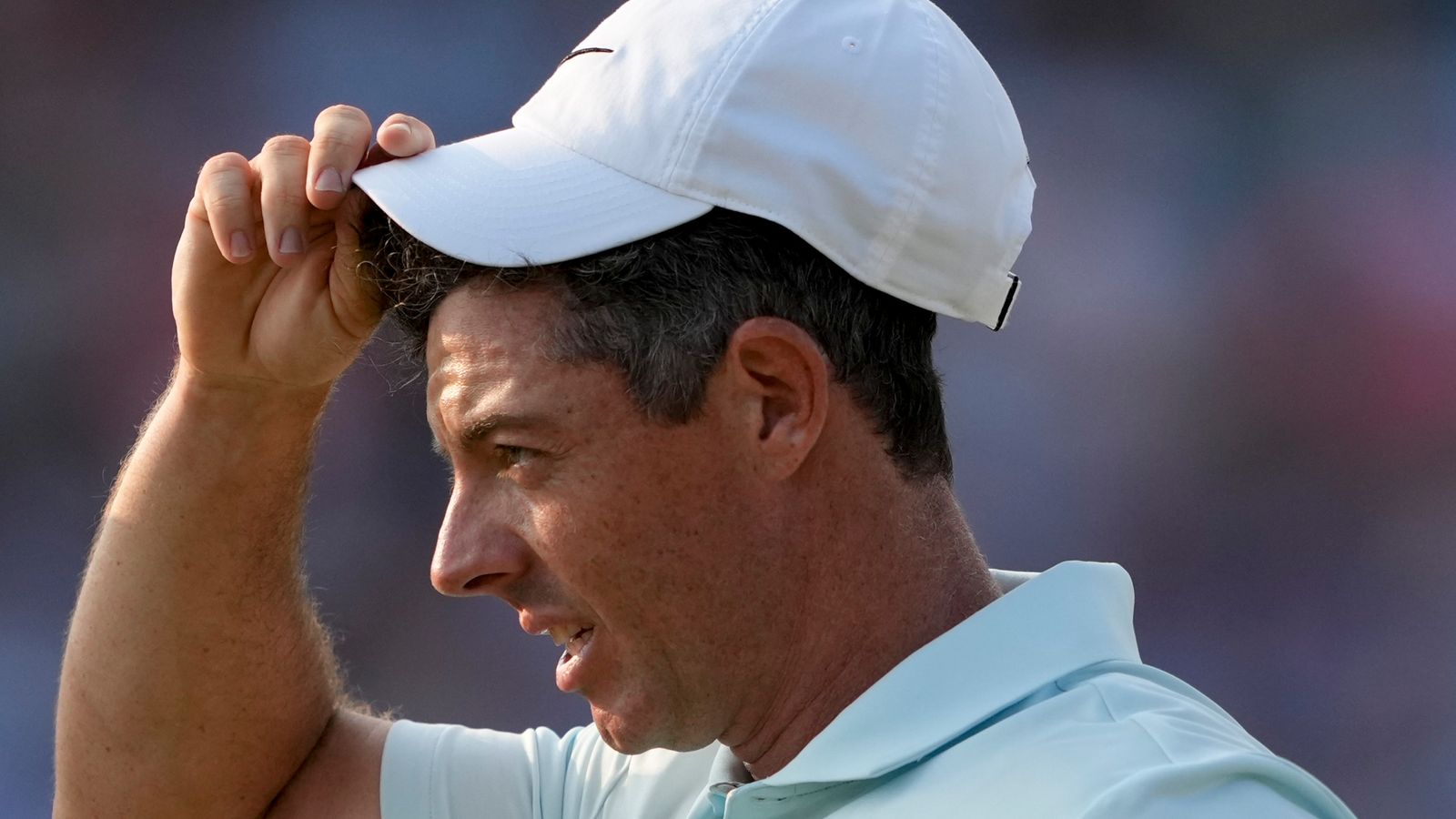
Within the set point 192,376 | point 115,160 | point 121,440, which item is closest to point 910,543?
point 192,376

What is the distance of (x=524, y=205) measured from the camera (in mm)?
1442

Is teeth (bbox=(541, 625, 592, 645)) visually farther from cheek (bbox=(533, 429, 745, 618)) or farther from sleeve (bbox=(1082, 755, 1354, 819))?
sleeve (bbox=(1082, 755, 1354, 819))

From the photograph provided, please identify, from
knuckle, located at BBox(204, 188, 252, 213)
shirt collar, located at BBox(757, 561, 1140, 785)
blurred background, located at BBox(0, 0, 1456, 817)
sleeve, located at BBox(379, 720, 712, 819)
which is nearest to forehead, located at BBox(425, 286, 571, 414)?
knuckle, located at BBox(204, 188, 252, 213)

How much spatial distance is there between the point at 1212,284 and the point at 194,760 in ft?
10.2

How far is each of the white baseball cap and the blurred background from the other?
2.59m

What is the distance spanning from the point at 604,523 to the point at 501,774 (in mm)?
594

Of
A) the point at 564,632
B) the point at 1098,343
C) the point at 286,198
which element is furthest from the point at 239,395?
the point at 1098,343

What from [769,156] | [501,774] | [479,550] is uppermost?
[769,156]

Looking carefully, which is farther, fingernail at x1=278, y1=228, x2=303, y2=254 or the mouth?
fingernail at x1=278, y1=228, x2=303, y2=254

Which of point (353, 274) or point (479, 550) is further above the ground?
point (353, 274)

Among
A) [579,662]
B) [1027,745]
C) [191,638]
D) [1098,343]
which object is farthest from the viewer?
[1098,343]

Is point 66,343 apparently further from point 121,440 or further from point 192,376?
point 192,376

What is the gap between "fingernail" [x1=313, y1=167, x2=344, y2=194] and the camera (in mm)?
1557

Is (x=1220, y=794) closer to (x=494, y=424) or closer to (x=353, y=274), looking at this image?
(x=494, y=424)
